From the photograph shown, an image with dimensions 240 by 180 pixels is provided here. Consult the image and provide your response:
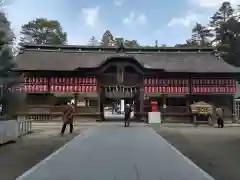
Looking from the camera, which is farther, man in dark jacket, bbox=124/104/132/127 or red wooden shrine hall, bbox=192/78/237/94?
red wooden shrine hall, bbox=192/78/237/94

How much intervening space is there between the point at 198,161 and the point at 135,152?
2583mm

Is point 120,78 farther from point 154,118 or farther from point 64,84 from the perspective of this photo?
point 154,118

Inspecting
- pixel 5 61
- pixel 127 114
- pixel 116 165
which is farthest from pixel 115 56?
pixel 116 165

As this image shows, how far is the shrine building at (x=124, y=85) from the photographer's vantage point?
36344 mm

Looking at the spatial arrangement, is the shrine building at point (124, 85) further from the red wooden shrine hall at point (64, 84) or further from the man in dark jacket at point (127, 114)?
the man in dark jacket at point (127, 114)

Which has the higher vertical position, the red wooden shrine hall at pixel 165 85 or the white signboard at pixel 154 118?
the red wooden shrine hall at pixel 165 85

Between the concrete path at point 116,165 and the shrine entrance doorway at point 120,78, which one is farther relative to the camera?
the shrine entrance doorway at point 120,78

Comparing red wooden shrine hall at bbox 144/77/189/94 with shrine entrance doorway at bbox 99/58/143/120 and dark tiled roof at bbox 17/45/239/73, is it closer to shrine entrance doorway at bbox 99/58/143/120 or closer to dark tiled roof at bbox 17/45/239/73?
shrine entrance doorway at bbox 99/58/143/120

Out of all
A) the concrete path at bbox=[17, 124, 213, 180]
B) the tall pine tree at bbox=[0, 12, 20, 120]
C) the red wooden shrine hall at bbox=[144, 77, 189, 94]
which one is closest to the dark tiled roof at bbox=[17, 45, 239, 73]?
the red wooden shrine hall at bbox=[144, 77, 189, 94]

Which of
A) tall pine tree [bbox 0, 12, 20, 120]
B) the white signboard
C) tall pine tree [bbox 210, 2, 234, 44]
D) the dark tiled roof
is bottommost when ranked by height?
the white signboard

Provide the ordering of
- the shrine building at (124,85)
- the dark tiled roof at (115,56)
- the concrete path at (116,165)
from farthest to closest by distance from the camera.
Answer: the dark tiled roof at (115,56) → the shrine building at (124,85) → the concrete path at (116,165)

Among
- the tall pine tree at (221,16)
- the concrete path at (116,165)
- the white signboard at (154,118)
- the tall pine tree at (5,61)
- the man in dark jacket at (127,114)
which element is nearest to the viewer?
the concrete path at (116,165)

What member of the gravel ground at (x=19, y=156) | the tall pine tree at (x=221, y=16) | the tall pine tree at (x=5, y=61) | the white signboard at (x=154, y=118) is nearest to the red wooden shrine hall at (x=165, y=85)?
the white signboard at (x=154, y=118)

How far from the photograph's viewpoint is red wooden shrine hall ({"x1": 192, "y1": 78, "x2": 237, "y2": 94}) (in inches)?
1468
